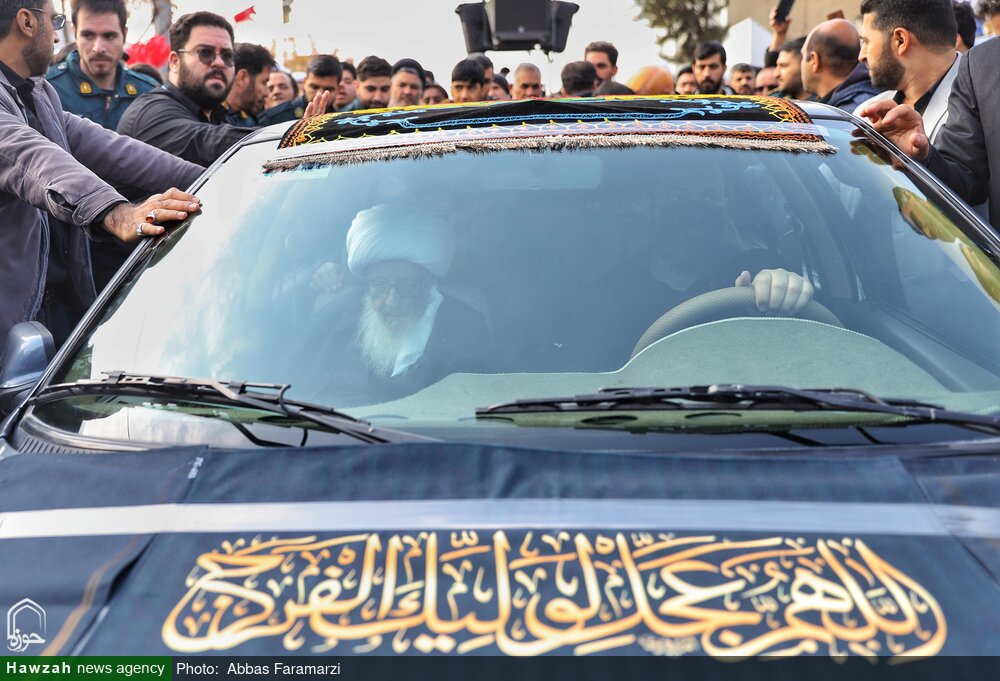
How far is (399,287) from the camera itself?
231cm

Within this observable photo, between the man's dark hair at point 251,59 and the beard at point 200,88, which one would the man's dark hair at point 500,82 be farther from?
the beard at point 200,88

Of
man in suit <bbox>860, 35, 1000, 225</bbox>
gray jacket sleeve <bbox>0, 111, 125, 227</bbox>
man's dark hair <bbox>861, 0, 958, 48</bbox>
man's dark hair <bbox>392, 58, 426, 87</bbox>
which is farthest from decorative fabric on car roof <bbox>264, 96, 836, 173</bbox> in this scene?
man's dark hair <bbox>392, 58, 426, 87</bbox>

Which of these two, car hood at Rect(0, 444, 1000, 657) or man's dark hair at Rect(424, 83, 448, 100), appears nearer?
car hood at Rect(0, 444, 1000, 657)

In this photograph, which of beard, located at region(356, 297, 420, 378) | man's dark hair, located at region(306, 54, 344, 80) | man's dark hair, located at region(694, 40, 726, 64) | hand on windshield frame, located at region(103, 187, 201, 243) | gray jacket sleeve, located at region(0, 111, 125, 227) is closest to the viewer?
beard, located at region(356, 297, 420, 378)

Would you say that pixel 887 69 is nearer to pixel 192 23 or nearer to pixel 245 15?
pixel 192 23

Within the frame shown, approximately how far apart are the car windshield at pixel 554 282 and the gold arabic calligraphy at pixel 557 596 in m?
0.47

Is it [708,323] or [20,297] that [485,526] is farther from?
[20,297]

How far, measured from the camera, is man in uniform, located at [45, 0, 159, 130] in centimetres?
576

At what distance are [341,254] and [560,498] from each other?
1021mm

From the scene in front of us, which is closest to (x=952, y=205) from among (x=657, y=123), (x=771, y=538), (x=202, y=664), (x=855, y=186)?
(x=855, y=186)

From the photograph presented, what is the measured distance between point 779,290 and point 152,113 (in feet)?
11.1

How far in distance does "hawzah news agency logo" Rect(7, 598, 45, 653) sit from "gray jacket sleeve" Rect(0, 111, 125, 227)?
1.56 metres

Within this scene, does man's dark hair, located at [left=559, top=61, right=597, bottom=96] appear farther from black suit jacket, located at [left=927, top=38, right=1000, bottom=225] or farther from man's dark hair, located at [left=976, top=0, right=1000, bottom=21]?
black suit jacket, located at [left=927, top=38, right=1000, bottom=225]

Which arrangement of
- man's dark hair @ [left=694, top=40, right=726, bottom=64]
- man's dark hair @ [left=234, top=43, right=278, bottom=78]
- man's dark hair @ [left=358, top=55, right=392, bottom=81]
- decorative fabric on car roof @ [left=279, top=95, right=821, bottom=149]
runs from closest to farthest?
1. decorative fabric on car roof @ [left=279, top=95, right=821, bottom=149]
2. man's dark hair @ [left=234, top=43, right=278, bottom=78]
3. man's dark hair @ [left=358, top=55, right=392, bottom=81]
4. man's dark hair @ [left=694, top=40, right=726, bottom=64]
